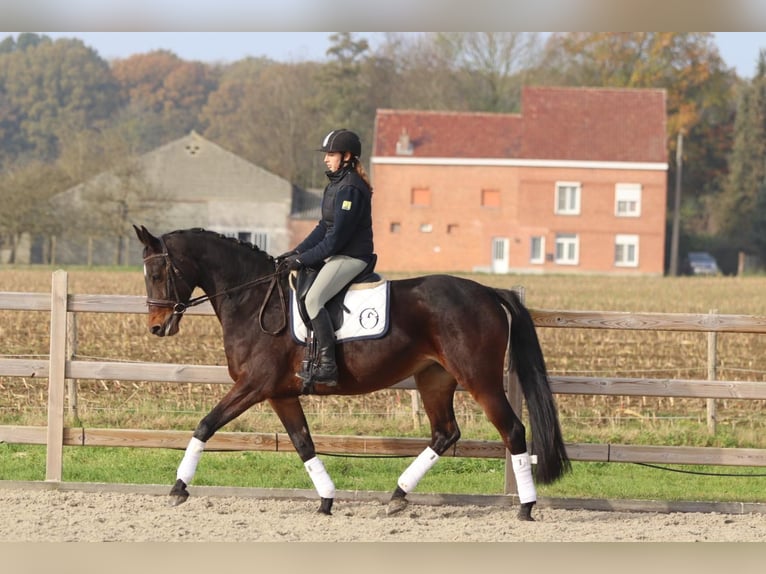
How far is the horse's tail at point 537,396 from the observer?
26.3ft

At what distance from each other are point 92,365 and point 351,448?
2.18 meters

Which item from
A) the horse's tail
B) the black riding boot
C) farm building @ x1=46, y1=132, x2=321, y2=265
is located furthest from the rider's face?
farm building @ x1=46, y1=132, x2=321, y2=265

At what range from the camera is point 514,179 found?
65.1 metres

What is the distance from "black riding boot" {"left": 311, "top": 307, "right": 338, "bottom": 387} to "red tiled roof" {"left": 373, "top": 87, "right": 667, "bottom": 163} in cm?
5723

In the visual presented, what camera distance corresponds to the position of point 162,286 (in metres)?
8.06

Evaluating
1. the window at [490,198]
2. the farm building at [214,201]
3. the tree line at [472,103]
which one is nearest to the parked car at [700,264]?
the tree line at [472,103]

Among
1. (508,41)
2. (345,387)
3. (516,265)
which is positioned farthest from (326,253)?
(508,41)

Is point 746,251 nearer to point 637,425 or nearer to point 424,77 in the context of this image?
point 424,77

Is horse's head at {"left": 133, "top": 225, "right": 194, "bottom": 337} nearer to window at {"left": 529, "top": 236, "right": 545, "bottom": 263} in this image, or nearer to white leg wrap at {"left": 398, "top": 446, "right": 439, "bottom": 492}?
white leg wrap at {"left": 398, "top": 446, "right": 439, "bottom": 492}

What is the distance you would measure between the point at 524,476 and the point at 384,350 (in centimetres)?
136

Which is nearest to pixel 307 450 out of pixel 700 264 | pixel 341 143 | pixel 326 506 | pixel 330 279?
pixel 326 506

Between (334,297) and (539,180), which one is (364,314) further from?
(539,180)

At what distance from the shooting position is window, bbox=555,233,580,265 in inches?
2566

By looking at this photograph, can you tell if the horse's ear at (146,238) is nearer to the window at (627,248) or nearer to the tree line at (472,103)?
the tree line at (472,103)
